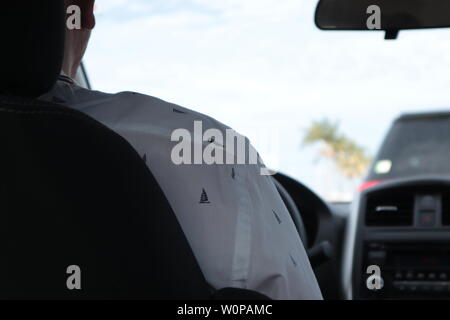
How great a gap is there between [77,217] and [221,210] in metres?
0.34

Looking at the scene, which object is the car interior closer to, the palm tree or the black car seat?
the black car seat

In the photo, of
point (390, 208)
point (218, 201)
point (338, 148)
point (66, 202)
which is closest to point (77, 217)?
point (66, 202)

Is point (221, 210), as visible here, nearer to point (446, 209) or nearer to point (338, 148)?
point (446, 209)

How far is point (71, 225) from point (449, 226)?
4.78m

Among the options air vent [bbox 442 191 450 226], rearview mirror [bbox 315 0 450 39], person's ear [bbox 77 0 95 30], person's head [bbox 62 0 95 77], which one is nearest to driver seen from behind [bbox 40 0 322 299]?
person's head [bbox 62 0 95 77]

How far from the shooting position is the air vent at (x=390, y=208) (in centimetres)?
645

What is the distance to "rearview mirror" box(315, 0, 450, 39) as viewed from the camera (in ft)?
9.97

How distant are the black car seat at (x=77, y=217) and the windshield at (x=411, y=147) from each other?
4970mm

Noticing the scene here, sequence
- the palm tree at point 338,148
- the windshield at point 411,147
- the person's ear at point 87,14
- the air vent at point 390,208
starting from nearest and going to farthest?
the person's ear at point 87,14 → the air vent at point 390,208 → the windshield at point 411,147 → the palm tree at point 338,148

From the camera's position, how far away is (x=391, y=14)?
306 cm

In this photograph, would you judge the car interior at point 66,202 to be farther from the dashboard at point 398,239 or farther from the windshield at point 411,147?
the windshield at point 411,147

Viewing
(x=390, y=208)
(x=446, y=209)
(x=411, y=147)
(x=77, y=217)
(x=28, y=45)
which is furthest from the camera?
(x=411, y=147)

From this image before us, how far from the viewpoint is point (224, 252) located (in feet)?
6.81

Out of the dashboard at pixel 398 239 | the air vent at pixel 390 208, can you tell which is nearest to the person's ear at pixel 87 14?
the dashboard at pixel 398 239
